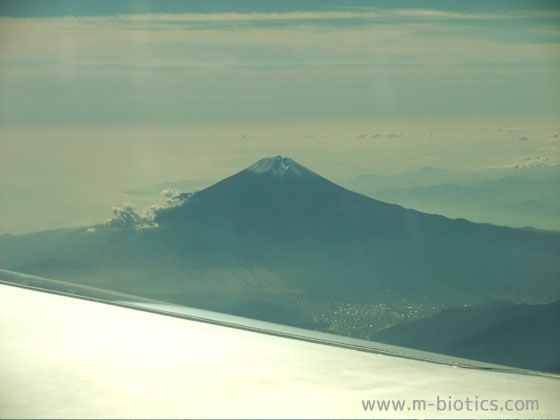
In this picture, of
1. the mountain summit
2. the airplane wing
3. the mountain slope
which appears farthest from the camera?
the mountain summit

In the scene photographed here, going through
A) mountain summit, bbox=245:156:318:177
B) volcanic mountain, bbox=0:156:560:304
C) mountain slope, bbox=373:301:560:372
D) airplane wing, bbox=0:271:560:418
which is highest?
mountain summit, bbox=245:156:318:177

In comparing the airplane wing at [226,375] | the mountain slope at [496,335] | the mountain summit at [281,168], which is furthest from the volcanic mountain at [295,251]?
the airplane wing at [226,375]

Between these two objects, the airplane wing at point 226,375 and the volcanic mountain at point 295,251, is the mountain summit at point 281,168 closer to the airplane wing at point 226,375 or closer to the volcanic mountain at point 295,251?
the volcanic mountain at point 295,251

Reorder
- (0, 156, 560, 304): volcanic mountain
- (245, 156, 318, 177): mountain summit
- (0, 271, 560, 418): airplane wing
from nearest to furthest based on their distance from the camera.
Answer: (0, 271, 560, 418): airplane wing → (245, 156, 318, 177): mountain summit → (0, 156, 560, 304): volcanic mountain

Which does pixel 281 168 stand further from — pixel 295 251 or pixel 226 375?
pixel 226 375

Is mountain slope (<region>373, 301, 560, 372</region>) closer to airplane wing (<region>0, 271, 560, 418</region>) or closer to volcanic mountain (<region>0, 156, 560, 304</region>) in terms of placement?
volcanic mountain (<region>0, 156, 560, 304</region>)

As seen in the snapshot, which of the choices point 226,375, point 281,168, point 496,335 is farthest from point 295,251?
point 226,375

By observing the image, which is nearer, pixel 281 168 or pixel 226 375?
pixel 226 375

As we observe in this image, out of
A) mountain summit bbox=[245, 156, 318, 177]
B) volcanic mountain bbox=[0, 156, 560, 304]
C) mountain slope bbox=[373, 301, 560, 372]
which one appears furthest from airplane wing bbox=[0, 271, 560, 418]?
mountain slope bbox=[373, 301, 560, 372]

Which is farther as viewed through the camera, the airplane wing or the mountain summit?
the mountain summit

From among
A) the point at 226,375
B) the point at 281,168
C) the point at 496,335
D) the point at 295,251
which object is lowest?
the point at 226,375
